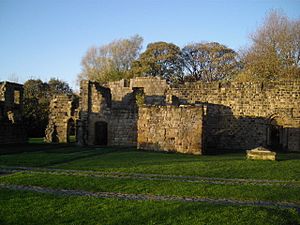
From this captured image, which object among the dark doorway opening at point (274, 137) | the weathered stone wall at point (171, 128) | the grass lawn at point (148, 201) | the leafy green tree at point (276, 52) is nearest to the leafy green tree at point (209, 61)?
the leafy green tree at point (276, 52)

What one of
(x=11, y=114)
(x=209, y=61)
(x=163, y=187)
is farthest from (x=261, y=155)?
(x=209, y=61)

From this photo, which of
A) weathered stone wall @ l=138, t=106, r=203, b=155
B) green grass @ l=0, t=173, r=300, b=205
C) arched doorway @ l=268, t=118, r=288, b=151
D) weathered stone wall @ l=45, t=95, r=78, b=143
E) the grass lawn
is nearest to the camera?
the grass lawn

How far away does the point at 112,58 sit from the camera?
48188 mm

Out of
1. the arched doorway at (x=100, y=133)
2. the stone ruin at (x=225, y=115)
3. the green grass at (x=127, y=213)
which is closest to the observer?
the green grass at (x=127, y=213)

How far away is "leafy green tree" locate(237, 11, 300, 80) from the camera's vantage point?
31.2 metres

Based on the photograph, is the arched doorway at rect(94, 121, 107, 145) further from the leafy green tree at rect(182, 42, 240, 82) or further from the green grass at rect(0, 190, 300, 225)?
the leafy green tree at rect(182, 42, 240, 82)

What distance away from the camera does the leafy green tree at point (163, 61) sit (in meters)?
46.0

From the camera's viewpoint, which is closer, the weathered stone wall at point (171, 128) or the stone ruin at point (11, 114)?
the weathered stone wall at point (171, 128)

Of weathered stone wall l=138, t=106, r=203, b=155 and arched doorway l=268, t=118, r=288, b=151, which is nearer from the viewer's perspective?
weathered stone wall l=138, t=106, r=203, b=155

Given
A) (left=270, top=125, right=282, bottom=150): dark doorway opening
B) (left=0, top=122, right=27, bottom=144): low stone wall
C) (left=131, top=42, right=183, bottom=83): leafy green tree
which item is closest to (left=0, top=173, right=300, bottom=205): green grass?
(left=0, top=122, right=27, bottom=144): low stone wall

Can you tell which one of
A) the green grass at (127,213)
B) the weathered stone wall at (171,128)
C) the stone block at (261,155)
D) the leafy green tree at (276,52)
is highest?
the leafy green tree at (276,52)

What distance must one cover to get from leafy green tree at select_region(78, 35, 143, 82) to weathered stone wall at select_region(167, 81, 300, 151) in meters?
24.3

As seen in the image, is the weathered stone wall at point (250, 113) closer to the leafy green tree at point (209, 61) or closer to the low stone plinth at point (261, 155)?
the low stone plinth at point (261, 155)

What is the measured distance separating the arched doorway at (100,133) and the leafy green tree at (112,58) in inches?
874
